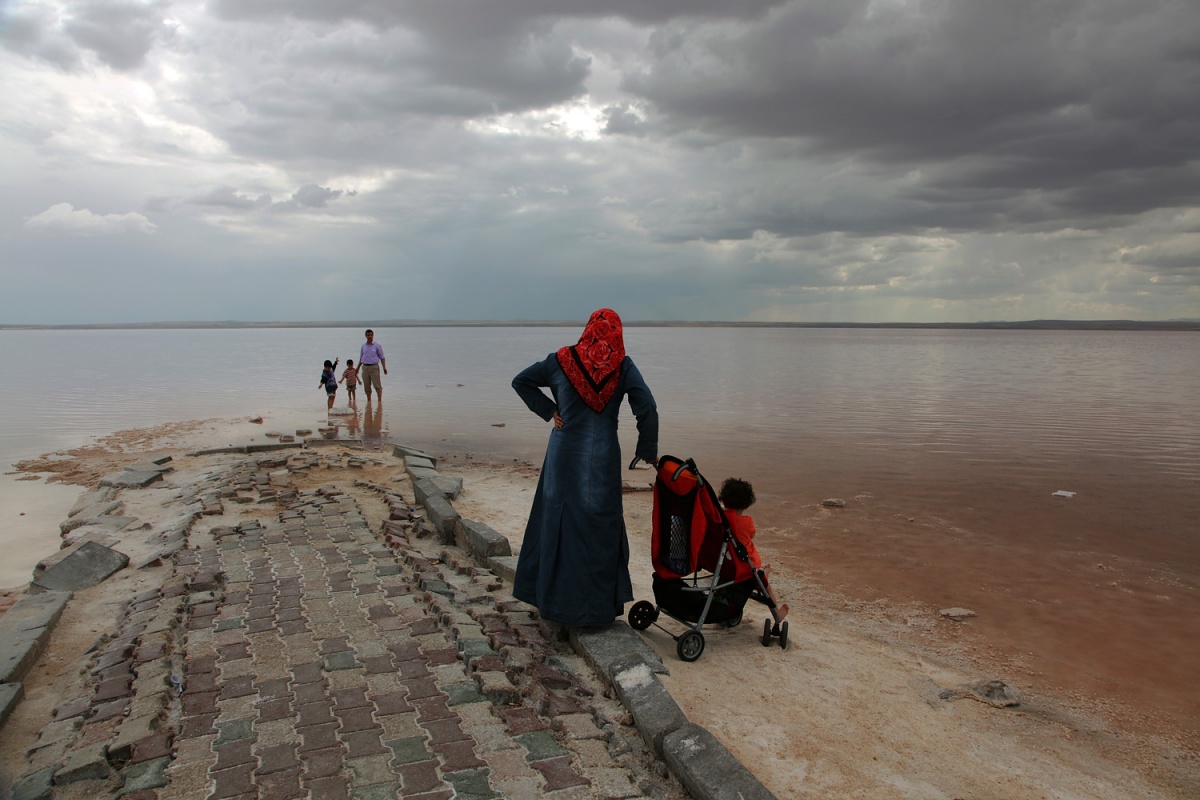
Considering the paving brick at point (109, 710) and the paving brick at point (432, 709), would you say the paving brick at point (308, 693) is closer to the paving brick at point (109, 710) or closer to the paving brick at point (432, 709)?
the paving brick at point (432, 709)

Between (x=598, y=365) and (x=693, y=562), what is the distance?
1388 mm

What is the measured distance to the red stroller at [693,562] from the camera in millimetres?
4740

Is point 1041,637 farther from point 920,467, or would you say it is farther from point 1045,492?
point 920,467

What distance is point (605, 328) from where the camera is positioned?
462 centimetres

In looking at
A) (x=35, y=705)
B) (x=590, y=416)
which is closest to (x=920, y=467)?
(x=590, y=416)

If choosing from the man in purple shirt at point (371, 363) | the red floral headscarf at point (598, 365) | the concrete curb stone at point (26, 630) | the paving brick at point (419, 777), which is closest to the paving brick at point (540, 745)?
the paving brick at point (419, 777)

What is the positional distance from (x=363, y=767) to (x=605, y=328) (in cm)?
264

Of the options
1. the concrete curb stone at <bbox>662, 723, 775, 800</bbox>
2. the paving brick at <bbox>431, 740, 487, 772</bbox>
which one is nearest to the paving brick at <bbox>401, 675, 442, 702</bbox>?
the paving brick at <bbox>431, 740, 487, 772</bbox>

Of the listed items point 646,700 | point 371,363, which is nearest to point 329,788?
point 646,700

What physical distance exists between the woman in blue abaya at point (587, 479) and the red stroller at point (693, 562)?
11.4 inches

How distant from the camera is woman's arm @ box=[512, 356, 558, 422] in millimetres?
4828

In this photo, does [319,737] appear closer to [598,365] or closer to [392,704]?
[392,704]

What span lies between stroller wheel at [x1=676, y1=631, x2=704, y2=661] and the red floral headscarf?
1539mm

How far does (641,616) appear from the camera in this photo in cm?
509
